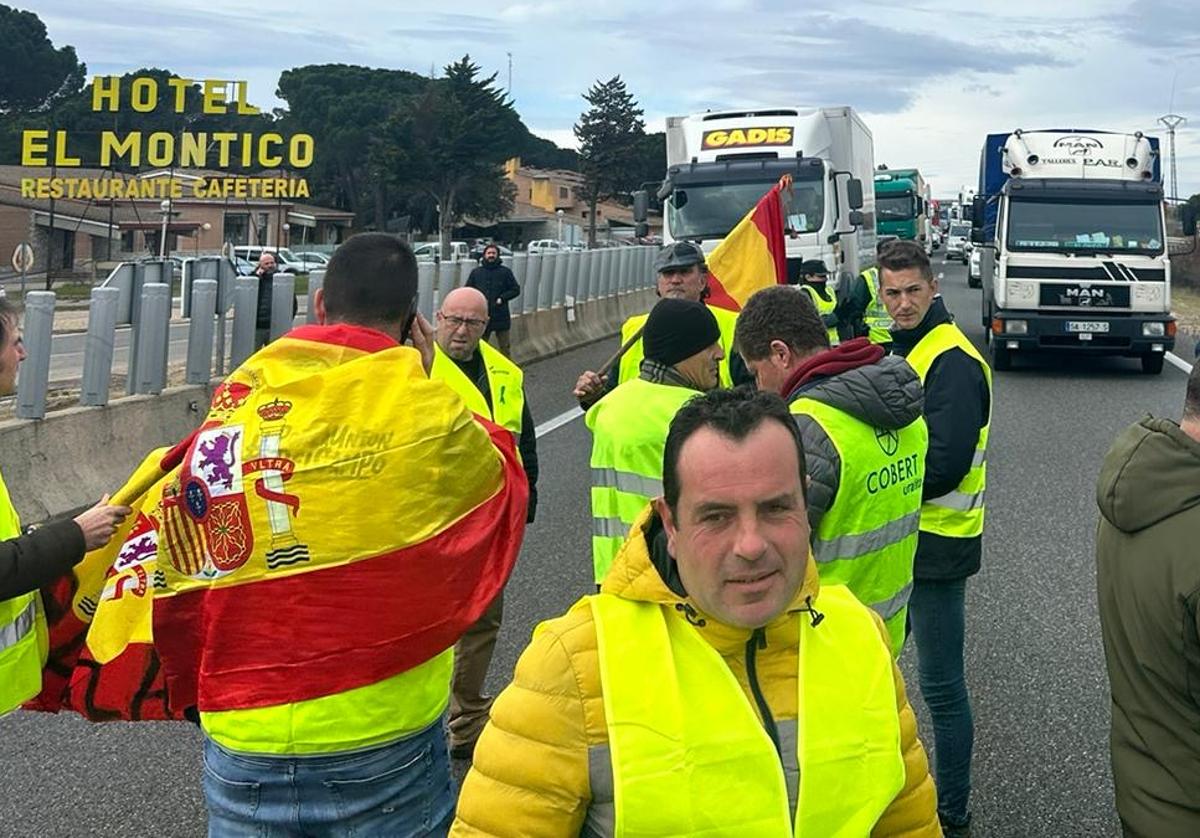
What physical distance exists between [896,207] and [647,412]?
40752mm

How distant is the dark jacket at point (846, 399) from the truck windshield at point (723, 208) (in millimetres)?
14985

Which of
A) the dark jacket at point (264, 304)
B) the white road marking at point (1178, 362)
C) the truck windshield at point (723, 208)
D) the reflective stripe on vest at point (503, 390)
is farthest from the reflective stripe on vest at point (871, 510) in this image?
the white road marking at point (1178, 362)

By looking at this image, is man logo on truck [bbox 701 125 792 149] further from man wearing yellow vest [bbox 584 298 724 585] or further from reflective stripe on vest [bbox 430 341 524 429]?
man wearing yellow vest [bbox 584 298 724 585]

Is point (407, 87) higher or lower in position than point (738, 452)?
higher

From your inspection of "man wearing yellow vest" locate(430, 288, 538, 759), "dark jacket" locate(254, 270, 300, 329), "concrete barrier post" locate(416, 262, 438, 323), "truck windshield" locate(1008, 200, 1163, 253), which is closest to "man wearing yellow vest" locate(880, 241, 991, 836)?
"man wearing yellow vest" locate(430, 288, 538, 759)

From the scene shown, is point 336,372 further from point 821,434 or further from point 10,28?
point 10,28

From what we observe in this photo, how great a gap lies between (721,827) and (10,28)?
10904 centimetres

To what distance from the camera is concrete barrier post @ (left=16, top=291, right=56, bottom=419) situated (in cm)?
780

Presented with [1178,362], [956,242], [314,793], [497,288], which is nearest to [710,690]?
[314,793]

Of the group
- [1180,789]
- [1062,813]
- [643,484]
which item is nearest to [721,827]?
[1180,789]

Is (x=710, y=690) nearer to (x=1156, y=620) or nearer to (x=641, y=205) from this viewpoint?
(x=1156, y=620)

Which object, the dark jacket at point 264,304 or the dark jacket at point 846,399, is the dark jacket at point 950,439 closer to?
the dark jacket at point 846,399

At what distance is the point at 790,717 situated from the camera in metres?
1.89

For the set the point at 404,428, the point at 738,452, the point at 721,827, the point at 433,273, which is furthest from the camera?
the point at 433,273
